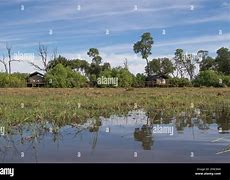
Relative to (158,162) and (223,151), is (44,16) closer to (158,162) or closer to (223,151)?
(158,162)

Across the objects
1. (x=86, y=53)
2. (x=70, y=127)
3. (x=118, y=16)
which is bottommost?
(x=70, y=127)

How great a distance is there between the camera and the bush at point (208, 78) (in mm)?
3160

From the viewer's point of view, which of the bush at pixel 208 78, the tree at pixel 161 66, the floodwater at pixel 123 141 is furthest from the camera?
the bush at pixel 208 78

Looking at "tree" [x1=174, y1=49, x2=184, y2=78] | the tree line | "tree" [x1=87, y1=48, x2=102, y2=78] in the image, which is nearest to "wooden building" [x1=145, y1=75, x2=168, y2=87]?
the tree line

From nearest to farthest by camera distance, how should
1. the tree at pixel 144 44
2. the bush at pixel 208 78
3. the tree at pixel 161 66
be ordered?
the tree at pixel 144 44 < the tree at pixel 161 66 < the bush at pixel 208 78

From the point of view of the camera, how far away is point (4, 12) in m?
2.79

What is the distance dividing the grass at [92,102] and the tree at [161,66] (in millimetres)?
182

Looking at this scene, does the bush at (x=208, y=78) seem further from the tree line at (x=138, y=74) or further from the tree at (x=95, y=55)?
the tree at (x=95, y=55)

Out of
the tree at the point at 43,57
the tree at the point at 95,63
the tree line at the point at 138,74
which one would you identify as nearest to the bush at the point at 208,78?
the tree line at the point at 138,74

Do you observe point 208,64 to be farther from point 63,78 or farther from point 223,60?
point 63,78
